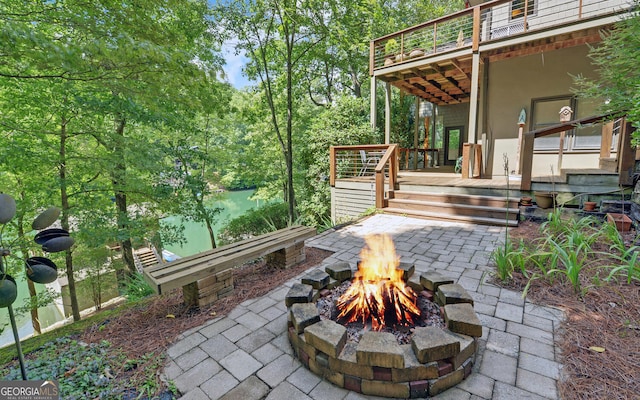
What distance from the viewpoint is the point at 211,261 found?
8.35ft

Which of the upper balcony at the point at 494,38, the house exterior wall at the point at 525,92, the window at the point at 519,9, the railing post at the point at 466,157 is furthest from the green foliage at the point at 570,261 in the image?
the window at the point at 519,9

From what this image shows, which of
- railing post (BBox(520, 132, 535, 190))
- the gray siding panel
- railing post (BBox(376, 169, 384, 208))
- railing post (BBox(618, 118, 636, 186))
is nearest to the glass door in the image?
the gray siding panel

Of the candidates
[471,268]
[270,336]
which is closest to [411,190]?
[471,268]

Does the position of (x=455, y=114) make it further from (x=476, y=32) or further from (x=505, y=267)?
(x=505, y=267)

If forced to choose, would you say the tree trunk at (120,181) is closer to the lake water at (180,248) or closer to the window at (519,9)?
the lake water at (180,248)

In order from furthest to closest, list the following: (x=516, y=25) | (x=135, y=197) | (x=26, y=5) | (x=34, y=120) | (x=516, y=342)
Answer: (x=516, y=25), (x=135, y=197), (x=34, y=120), (x=26, y=5), (x=516, y=342)

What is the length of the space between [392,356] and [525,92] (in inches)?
321

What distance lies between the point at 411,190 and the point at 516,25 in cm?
564

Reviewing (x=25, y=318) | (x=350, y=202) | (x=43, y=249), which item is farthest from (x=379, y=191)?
(x=25, y=318)

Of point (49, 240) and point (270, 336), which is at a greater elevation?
point (49, 240)

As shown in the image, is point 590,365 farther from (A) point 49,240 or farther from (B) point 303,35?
(B) point 303,35

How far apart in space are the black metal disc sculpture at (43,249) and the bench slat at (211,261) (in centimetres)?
74

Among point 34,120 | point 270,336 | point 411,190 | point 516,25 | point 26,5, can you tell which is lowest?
point 270,336

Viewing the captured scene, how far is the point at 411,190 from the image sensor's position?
634cm
